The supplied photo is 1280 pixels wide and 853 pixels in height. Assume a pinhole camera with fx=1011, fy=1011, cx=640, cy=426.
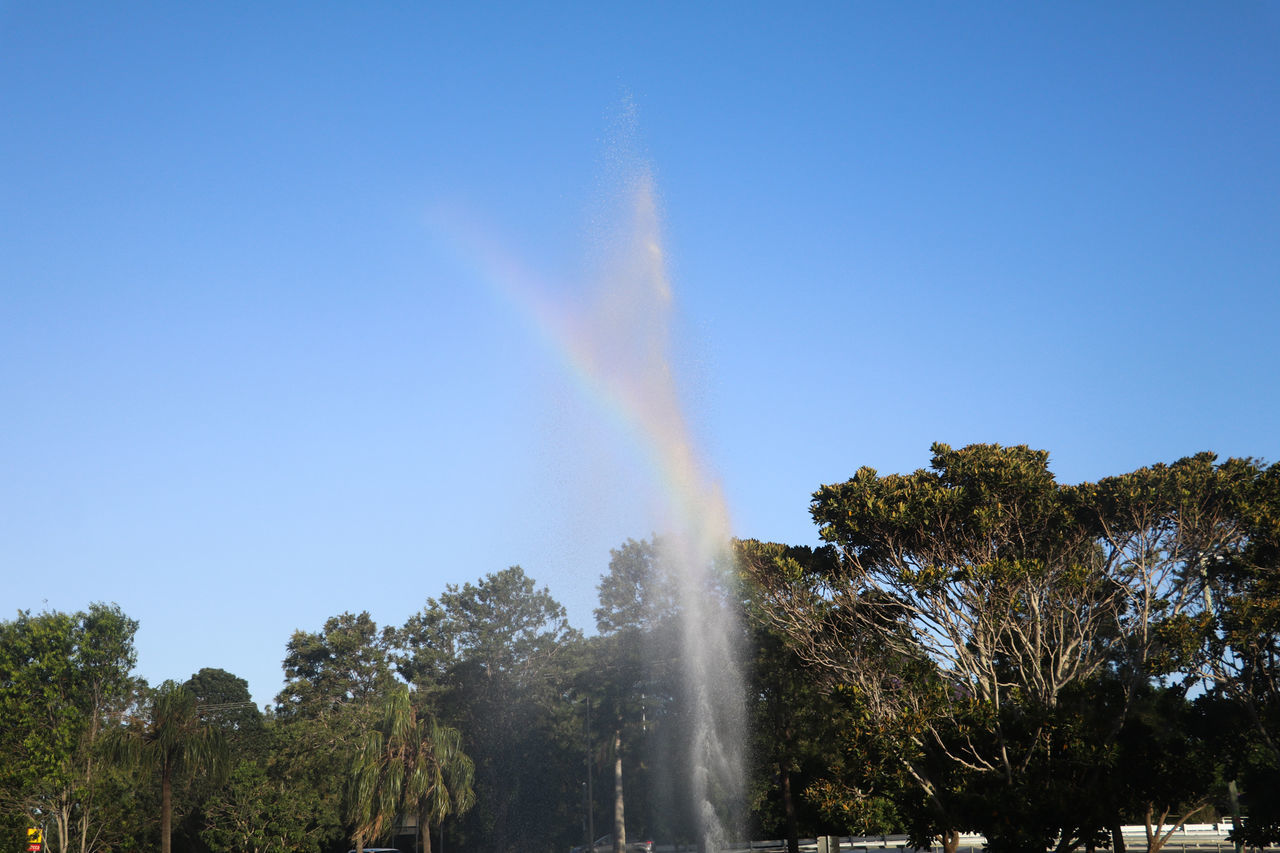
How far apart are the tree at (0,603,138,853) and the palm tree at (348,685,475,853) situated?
20288 millimetres

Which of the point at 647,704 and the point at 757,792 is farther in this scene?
the point at 647,704

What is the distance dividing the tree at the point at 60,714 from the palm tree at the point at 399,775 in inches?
799

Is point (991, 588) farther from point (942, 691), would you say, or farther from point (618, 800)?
point (618, 800)

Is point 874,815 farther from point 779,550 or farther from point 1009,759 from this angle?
point 779,550

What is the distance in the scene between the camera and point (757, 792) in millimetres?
52344

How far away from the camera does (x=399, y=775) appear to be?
4441 cm

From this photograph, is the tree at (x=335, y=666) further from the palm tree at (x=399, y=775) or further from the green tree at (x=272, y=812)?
the palm tree at (x=399, y=775)

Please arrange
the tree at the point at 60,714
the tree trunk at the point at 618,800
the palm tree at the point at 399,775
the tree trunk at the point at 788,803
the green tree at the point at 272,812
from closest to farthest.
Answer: the palm tree at the point at 399,775 → the tree trunk at the point at 788,803 → the tree at the point at 60,714 → the green tree at the point at 272,812 → the tree trunk at the point at 618,800

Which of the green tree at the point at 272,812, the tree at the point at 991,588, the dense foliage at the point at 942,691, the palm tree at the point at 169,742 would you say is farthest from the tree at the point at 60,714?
the tree at the point at 991,588

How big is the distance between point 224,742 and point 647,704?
3096cm

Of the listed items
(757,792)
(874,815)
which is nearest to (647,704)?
(757,792)

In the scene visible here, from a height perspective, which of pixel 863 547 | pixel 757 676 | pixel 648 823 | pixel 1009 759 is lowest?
pixel 648 823

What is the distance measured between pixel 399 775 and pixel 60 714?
24.2 m

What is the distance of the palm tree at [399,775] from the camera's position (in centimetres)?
4422
